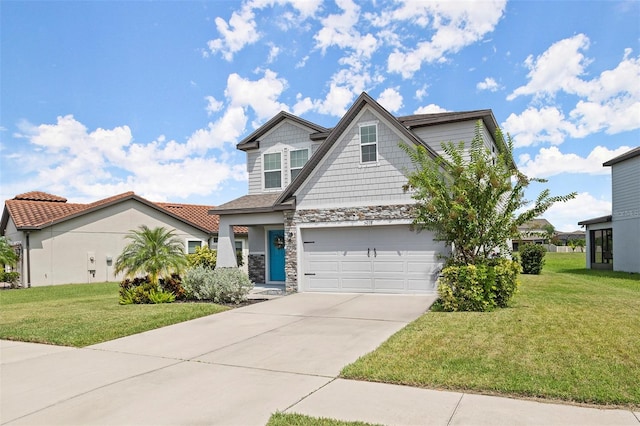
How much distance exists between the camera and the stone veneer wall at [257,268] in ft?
61.7

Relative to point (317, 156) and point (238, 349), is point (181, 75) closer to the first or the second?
point (317, 156)

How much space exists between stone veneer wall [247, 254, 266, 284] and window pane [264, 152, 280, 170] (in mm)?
3896

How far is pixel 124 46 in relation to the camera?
13.9 m

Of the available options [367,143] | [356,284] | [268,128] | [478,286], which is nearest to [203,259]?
[268,128]

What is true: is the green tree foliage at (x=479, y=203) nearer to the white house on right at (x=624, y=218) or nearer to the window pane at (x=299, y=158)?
the window pane at (x=299, y=158)

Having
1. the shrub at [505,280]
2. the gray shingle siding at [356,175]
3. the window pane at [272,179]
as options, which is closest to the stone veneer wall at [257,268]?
the window pane at [272,179]

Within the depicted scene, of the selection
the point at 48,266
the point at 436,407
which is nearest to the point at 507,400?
the point at 436,407

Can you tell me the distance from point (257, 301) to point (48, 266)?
15.2 m

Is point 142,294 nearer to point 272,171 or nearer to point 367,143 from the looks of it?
point 272,171

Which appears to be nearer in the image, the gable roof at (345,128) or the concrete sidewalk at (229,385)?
the concrete sidewalk at (229,385)

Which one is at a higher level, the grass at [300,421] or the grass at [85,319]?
the grass at [300,421]

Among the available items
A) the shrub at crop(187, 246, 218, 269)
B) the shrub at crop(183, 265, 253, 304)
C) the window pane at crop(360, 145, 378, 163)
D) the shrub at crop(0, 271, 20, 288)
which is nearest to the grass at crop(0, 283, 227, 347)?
the shrub at crop(183, 265, 253, 304)

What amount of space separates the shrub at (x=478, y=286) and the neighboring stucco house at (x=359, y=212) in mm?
2500

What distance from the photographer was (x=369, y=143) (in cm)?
1405
